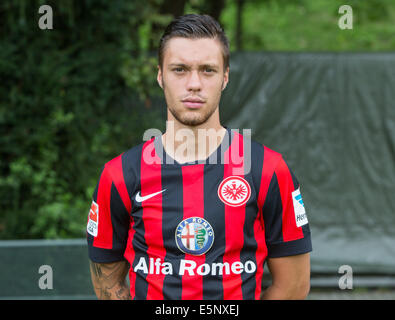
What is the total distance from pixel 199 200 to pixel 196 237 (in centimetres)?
17

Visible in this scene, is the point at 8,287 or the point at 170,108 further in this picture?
the point at 8,287

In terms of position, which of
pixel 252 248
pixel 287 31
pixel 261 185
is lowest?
pixel 252 248

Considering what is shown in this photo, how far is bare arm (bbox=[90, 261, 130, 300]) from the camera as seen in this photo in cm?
274

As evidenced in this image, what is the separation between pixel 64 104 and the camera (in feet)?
17.3

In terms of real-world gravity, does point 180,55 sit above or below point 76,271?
above

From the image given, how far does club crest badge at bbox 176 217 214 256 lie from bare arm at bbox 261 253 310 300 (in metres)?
0.38

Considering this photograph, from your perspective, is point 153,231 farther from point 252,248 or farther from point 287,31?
point 287,31

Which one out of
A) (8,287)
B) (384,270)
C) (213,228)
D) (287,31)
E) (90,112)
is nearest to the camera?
(213,228)

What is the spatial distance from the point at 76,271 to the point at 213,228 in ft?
8.39

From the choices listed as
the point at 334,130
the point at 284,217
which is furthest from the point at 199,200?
the point at 334,130

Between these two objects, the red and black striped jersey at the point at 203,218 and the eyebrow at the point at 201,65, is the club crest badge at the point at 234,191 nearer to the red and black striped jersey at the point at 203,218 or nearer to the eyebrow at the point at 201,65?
Answer: the red and black striped jersey at the point at 203,218

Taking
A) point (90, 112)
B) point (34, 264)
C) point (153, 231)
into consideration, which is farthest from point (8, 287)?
point (153, 231)

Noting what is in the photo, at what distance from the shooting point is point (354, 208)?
6.11m

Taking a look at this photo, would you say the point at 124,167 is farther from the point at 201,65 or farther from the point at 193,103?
the point at 201,65
